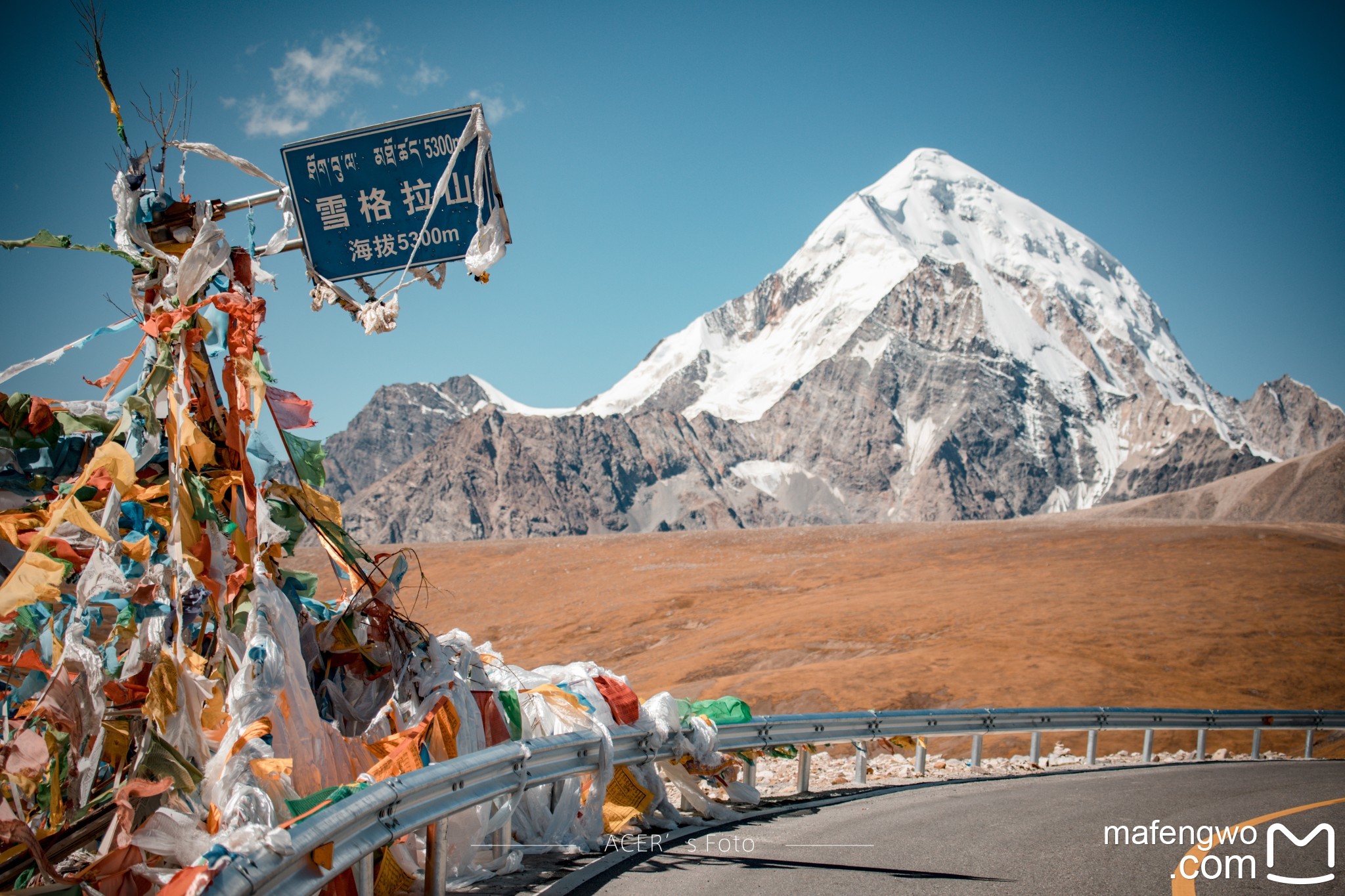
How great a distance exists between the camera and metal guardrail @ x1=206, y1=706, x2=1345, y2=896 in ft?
13.4

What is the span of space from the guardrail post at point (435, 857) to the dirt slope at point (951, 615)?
1340cm

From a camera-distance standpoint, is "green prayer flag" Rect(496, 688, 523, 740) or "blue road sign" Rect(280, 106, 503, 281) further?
"green prayer flag" Rect(496, 688, 523, 740)

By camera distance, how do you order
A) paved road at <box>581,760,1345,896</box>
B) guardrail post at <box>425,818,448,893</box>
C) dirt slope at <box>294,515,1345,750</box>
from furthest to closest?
dirt slope at <box>294,515,1345,750</box> → paved road at <box>581,760,1345,896</box> → guardrail post at <box>425,818,448,893</box>

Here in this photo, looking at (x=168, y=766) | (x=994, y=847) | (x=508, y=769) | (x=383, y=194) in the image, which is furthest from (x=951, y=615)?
(x=168, y=766)

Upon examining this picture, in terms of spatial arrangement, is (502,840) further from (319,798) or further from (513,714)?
(319,798)

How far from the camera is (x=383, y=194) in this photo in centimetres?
675

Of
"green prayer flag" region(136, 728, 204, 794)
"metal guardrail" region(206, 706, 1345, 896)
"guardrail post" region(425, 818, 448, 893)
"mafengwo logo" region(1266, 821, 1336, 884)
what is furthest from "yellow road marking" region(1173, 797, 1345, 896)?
"green prayer flag" region(136, 728, 204, 794)

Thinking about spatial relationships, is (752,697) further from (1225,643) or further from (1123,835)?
(1123,835)

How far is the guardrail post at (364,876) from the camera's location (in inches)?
185

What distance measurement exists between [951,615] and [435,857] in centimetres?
2486

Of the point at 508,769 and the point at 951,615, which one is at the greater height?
the point at 508,769

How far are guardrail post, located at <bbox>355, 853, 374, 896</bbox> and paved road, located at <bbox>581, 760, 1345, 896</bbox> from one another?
1.43 metres

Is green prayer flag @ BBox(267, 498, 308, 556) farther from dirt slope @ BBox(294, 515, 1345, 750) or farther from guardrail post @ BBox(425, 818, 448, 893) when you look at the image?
dirt slope @ BBox(294, 515, 1345, 750)

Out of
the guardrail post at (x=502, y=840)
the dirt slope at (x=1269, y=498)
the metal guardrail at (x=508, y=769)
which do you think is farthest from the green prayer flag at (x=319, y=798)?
the dirt slope at (x=1269, y=498)
